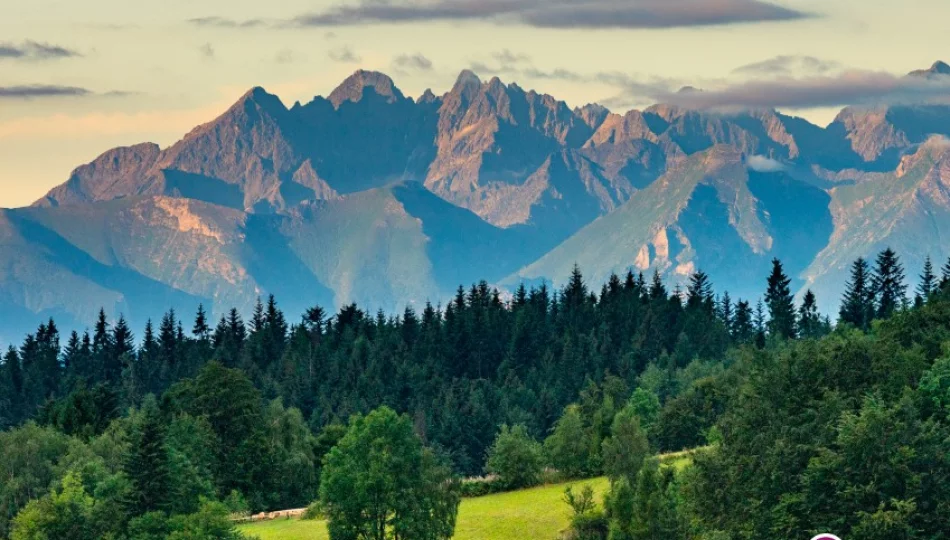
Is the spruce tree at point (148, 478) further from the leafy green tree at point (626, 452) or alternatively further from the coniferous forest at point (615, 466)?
the leafy green tree at point (626, 452)

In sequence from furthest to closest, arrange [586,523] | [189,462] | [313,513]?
1. [313,513]
2. [189,462]
3. [586,523]

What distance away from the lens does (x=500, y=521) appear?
365 ft

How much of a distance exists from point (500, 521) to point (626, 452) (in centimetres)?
971

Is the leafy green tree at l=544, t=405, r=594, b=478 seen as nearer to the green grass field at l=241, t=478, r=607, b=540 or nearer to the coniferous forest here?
the coniferous forest

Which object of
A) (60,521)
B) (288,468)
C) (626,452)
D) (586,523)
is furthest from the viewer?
(288,468)

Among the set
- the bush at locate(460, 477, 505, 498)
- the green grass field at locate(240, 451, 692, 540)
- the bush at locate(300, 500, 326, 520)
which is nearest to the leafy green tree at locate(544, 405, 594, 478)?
the green grass field at locate(240, 451, 692, 540)

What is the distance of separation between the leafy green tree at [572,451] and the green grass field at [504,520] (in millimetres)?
5482

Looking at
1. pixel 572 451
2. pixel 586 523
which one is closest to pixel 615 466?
pixel 586 523

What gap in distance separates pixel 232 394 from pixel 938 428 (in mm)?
70879

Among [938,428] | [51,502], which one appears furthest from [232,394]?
[938,428]

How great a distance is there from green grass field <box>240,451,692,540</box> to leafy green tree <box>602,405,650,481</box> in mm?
2617

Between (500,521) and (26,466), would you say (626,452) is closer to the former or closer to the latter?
(500,521)

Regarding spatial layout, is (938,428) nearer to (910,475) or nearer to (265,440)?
(910,475)

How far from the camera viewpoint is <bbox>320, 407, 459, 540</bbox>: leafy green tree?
322ft
